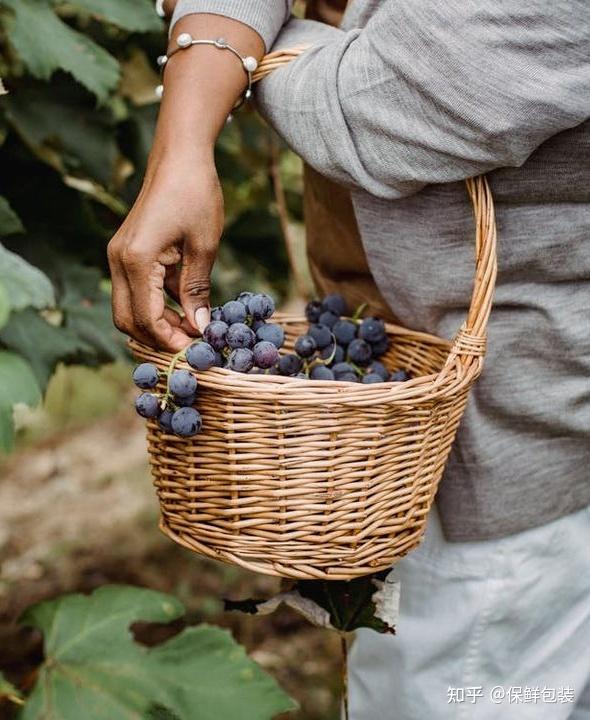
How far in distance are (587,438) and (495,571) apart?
0.20 metres

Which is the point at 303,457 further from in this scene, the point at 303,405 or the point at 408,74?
the point at 408,74

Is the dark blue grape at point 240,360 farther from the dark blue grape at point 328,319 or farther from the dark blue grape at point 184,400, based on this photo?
the dark blue grape at point 328,319

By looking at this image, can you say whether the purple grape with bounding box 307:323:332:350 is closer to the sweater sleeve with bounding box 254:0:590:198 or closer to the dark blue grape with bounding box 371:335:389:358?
the dark blue grape with bounding box 371:335:389:358

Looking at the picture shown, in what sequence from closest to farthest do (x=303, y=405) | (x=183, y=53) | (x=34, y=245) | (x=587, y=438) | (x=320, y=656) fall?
(x=303, y=405) → (x=183, y=53) → (x=587, y=438) → (x=34, y=245) → (x=320, y=656)

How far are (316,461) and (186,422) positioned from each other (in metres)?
0.13

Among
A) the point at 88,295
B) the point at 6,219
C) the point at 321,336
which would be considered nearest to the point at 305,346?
the point at 321,336

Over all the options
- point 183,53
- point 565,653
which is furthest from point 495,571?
point 183,53

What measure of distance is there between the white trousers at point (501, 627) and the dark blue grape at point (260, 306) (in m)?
0.44

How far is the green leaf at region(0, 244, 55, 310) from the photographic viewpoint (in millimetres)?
847

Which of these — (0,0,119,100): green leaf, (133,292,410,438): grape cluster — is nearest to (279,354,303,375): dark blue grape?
(133,292,410,438): grape cluster

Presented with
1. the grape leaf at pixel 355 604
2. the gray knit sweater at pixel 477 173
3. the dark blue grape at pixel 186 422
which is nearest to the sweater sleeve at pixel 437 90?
the gray knit sweater at pixel 477 173

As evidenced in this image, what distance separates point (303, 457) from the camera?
850 mm

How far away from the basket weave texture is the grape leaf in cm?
13

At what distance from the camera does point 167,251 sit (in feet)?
2.86
